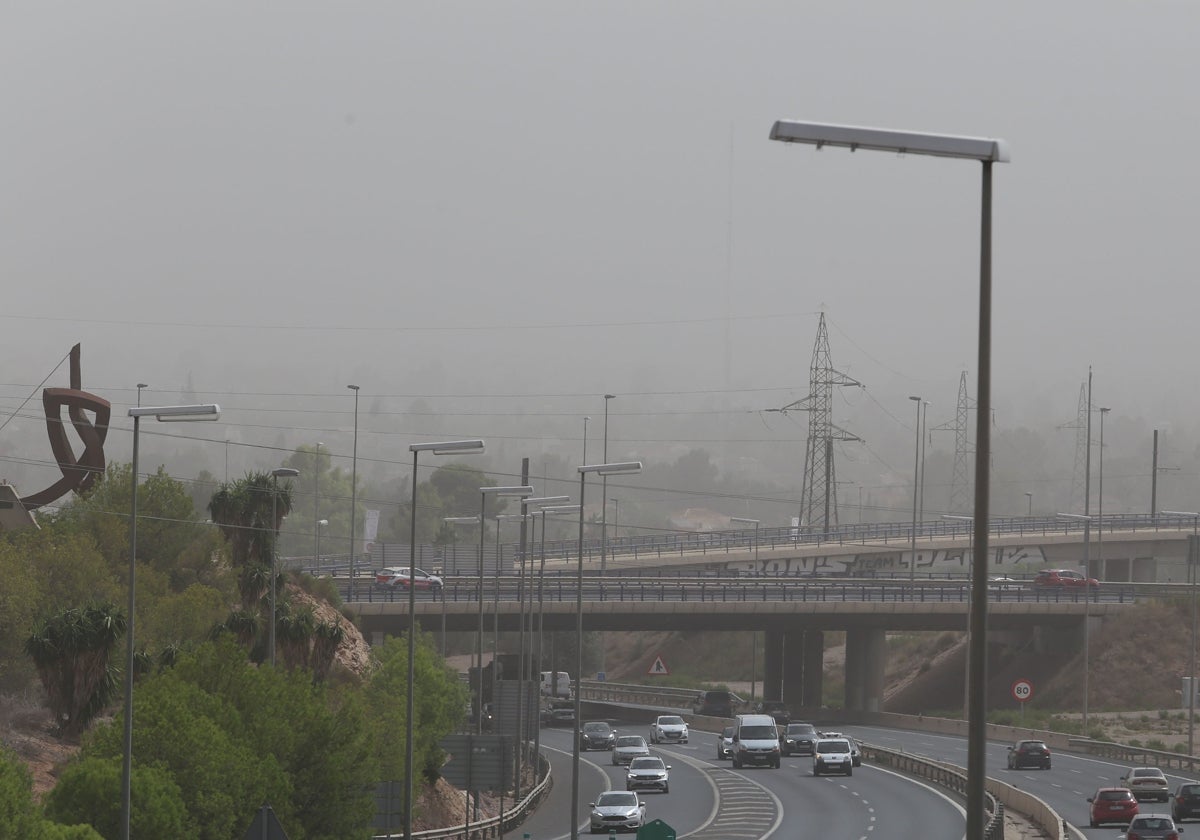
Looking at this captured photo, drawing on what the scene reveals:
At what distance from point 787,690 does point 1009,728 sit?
2940cm

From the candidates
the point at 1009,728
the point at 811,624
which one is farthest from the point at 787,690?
the point at 1009,728

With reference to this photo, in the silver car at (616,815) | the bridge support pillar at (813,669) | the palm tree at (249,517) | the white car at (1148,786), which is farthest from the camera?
the bridge support pillar at (813,669)

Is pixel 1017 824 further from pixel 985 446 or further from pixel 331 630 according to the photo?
pixel 985 446

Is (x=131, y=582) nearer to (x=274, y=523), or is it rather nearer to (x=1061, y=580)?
(x=274, y=523)

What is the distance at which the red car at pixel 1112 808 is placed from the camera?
6341cm

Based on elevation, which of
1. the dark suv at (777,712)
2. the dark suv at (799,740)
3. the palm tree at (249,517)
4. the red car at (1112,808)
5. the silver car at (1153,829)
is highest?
the palm tree at (249,517)

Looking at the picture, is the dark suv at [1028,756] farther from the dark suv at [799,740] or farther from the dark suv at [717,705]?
the dark suv at [717,705]

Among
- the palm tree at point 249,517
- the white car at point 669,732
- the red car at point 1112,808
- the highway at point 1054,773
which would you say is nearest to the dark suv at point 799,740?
the highway at point 1054,773

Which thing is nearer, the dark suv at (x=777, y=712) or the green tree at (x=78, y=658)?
the green tree at (x=78, y=658)

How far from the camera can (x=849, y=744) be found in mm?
90438

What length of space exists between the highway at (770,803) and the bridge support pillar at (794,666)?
118 ft

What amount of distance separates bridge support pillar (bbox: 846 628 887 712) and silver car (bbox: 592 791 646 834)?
67022 mm

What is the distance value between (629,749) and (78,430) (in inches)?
1171

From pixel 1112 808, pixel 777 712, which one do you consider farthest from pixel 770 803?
pixel 777 712
